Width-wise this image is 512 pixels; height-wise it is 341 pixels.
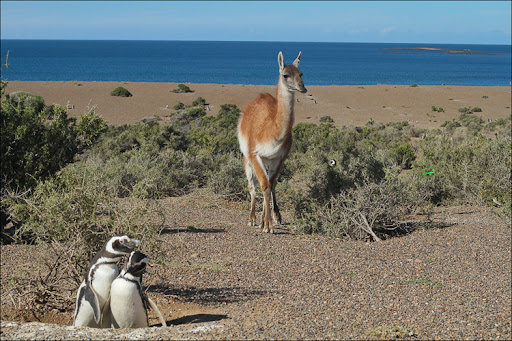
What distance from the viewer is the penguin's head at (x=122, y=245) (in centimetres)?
479

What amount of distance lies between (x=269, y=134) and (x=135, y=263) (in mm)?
5075

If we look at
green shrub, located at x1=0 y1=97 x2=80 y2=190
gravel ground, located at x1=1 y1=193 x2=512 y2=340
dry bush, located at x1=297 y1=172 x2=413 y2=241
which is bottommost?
gravel ground, located at x1=1 y1=193 x2=512 y2=340

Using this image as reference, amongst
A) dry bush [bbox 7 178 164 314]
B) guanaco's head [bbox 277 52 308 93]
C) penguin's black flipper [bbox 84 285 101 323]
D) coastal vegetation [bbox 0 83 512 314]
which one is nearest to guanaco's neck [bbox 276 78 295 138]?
guanaco's head [bbox 277 52 308 93]

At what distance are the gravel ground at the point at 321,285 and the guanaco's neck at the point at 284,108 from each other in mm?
1943

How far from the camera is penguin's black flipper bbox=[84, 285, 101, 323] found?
16.4 ft

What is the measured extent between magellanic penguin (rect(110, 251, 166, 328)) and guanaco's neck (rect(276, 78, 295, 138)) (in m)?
4.90

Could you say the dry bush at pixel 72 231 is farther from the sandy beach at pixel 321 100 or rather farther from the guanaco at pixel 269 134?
the sandy beach at pixel 321 100

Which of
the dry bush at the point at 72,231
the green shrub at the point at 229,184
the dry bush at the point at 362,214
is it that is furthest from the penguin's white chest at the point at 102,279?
the green shrub at the point at 229,184

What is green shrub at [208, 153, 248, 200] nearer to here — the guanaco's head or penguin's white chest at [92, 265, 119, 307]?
the guanaco's head

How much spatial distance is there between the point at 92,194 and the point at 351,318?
3.12 m

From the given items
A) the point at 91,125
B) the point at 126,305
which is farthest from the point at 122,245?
the point at 91,125

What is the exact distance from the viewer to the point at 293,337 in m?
4.74

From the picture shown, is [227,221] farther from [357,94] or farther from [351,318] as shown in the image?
[357,94]

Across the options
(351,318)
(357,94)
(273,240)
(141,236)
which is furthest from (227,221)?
(357,94)
